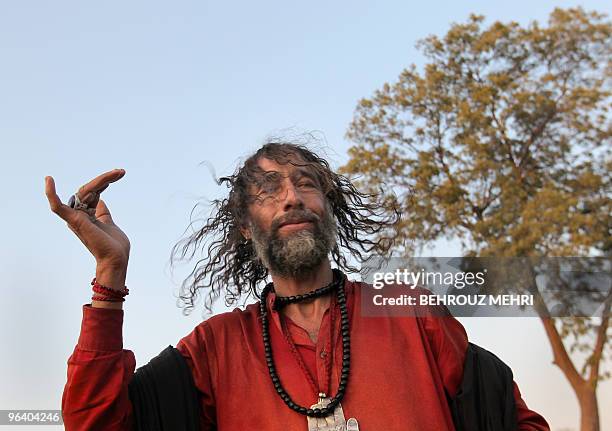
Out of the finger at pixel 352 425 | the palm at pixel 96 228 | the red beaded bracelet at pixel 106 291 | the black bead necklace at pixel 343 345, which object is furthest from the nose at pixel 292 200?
the finger at pixel 352 425

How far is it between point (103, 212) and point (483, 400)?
5.90ft

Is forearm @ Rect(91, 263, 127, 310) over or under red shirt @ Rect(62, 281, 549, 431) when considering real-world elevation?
over

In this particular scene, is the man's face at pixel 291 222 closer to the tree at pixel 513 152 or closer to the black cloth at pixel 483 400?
the black cloth at pixel 483 400

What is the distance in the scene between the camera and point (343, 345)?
11.9ft

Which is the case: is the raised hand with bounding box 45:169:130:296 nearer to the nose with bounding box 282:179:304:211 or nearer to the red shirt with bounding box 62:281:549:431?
the red shirt with bounding box 62:281:549:431

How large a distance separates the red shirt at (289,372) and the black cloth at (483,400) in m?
0.05

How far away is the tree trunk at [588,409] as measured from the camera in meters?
14.6

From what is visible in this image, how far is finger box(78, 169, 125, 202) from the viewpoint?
11.0 ft

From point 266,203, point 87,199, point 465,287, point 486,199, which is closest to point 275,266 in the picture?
point 266,203

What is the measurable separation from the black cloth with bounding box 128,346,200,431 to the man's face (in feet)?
2.20

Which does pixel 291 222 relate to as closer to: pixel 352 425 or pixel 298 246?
pixel 298 246

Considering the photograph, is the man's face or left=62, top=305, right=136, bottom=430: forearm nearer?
left=62, top=305, right=136, bottom=430: forearm

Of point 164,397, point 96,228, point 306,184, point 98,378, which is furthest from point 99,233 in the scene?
point 306,184

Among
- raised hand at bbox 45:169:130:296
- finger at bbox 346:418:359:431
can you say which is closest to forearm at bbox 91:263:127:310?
raised hand at bbox 45:169:130:296
